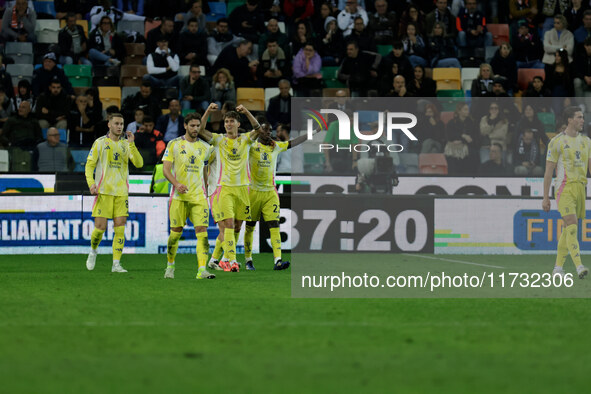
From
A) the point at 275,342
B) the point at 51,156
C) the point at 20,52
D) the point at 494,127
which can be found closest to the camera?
the point at 275,342

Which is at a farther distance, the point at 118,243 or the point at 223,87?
the point at 223,87

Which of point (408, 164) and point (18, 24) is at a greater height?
point (18, 24)

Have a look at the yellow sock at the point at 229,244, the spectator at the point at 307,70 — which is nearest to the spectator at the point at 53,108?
the spectator at the point at 307,70

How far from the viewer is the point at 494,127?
66.2 ft

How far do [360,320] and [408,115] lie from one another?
43.3 ft

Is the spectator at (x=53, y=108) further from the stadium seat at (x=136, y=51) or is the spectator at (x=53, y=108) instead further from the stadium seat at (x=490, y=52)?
the stadium seat at (x=490, y=52)

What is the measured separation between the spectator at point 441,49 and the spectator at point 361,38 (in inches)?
56.2

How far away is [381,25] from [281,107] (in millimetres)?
4806

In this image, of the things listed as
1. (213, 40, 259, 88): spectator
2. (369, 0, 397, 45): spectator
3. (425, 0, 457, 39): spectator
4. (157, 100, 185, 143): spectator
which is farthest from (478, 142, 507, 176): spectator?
(157, 100, 185, 143): spectator

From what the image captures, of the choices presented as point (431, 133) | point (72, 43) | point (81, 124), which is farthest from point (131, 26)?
point (431, 133)

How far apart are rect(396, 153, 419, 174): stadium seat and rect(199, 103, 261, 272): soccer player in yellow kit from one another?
20.4 feet

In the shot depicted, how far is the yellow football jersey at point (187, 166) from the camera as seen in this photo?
12867mm

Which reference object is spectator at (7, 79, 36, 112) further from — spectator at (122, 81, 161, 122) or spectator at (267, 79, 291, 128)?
spectator at (267, 79, 291, 128)

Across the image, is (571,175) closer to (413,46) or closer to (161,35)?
(413,46)
